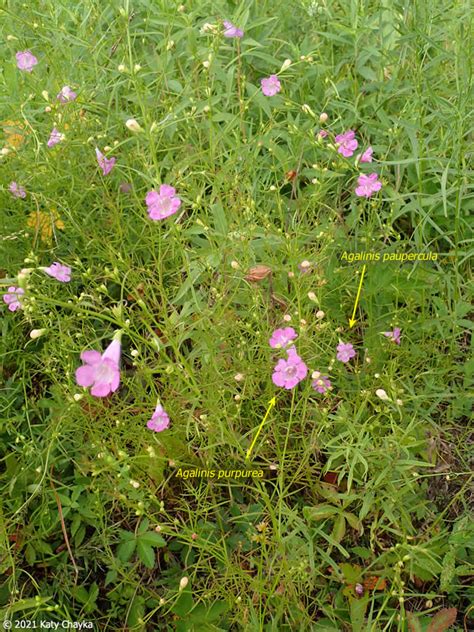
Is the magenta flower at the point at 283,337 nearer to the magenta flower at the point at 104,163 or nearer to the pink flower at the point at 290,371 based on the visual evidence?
the pink flower at the point at 290,371

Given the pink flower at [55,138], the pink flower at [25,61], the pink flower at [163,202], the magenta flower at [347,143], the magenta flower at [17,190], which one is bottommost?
the magenta flower at [17,190]

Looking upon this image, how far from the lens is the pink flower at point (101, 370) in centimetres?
174

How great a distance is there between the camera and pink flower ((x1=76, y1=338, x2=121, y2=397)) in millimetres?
1735

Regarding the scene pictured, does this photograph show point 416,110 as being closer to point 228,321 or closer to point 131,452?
point 228,321

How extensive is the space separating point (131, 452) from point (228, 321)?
0.61 meters

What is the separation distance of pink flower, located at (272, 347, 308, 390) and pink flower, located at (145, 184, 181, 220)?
561 mm

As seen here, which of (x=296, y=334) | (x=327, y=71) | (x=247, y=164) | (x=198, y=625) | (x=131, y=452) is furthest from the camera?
(x=327, y=71)

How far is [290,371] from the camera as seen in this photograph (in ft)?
7.04

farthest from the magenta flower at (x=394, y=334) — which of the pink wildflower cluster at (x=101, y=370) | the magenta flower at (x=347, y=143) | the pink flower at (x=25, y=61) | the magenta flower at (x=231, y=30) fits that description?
the pink flower at (x=25, y=61)

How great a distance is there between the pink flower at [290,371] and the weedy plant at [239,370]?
11 millimetres

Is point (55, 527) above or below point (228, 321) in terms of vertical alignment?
below

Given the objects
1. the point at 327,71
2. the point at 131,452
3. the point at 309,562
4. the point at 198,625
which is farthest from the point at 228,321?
the point at 327,71

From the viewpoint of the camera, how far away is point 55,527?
2.39 metres

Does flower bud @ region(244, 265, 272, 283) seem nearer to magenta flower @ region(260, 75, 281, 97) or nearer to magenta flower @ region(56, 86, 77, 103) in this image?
magenta flower @ region(260, 75, 281, 97)
